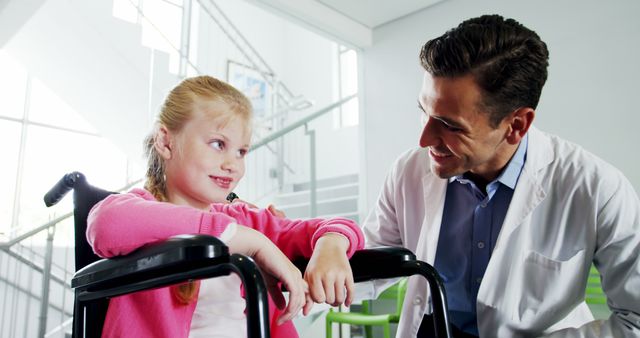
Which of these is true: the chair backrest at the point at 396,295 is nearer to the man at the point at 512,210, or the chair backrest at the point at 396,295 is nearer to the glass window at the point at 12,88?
the man at the point at 512,210

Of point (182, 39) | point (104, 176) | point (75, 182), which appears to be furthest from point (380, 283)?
point (182, 39)

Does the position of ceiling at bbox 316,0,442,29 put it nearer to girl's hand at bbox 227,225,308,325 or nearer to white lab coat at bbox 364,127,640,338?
white lab coat at bbox 364,127,640,338

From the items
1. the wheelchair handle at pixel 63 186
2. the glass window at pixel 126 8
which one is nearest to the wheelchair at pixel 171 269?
the wheelchair handle at pixel 63 186

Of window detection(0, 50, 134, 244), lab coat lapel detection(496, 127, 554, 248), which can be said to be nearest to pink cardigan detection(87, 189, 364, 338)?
lab coat lapel detection(496, 127, 554, 248)

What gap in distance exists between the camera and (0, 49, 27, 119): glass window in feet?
14.9

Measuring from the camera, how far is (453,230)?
4.18 ft

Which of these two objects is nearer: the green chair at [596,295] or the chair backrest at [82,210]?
the chair backrest at [82,210]

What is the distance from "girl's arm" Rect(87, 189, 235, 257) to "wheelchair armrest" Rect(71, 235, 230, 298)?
22 mm

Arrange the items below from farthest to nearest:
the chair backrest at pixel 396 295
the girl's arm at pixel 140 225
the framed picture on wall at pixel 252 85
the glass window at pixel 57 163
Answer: the framed picture on wall at pixel 252 85, the glass window at pixel 57 163, the chair backrest at pixel 396 295, the girl's arm at pixel 140 225

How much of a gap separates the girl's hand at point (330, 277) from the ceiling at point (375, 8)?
2.38 metres

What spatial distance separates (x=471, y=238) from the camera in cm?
125

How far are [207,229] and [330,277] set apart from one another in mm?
183

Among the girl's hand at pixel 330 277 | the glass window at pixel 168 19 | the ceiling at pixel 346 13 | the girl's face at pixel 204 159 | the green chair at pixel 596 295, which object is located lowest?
the green chair at pixel 596 295

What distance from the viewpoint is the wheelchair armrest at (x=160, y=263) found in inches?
19.7
